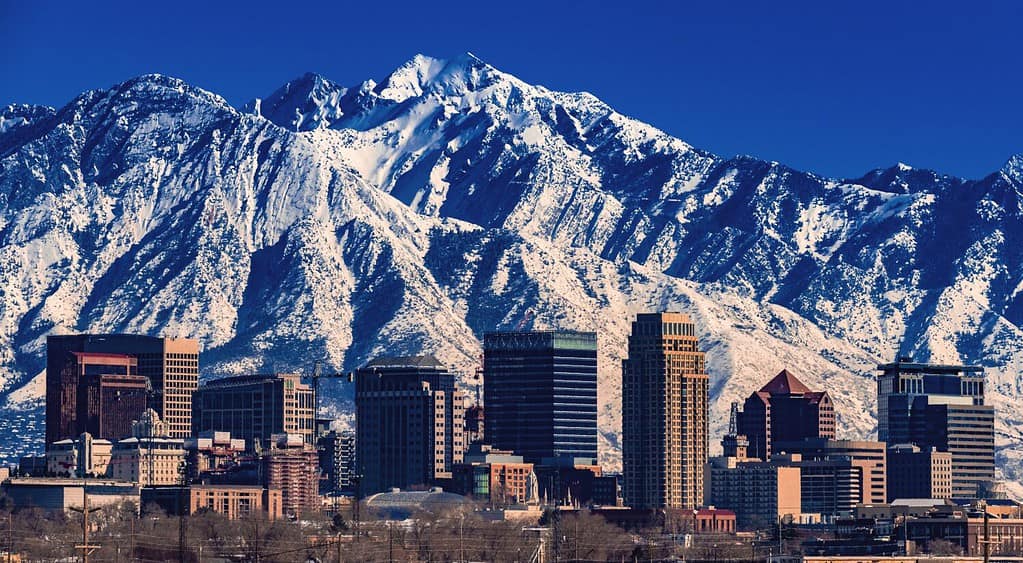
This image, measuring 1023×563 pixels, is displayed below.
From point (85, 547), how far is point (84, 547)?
0.05 meters

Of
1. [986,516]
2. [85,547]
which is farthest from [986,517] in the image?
[85,547]

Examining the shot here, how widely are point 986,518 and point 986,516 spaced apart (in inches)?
54.6

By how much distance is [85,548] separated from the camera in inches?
7623

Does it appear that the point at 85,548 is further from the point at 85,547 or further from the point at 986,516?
the point at 986,516

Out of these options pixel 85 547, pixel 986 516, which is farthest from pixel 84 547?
pixel 986 516

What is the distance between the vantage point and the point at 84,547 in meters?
194

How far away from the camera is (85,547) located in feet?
635

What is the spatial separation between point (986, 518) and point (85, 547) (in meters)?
49.2

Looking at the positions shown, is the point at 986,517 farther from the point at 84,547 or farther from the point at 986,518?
the point at 84,547

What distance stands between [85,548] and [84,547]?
8 centimetres

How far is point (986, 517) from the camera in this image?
607 ft

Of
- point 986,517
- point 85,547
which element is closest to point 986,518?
point 986,517

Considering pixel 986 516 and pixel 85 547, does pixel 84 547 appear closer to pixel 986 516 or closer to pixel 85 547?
pixel 85 547

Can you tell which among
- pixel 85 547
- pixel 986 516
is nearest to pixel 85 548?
pixel 85 547
